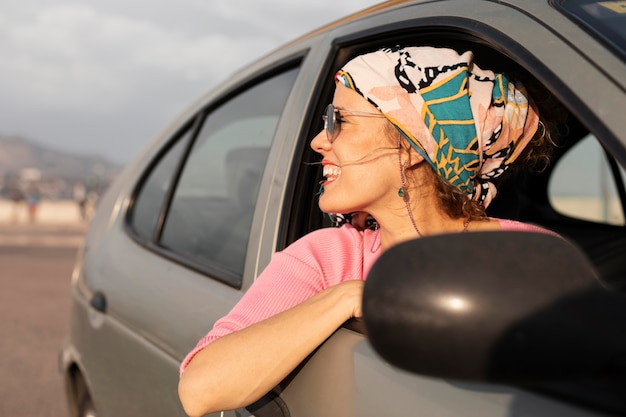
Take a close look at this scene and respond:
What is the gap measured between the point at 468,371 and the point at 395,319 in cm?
10

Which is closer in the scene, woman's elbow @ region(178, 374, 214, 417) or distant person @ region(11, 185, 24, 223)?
woman's elbow @ region(178, 374, 214, 417)

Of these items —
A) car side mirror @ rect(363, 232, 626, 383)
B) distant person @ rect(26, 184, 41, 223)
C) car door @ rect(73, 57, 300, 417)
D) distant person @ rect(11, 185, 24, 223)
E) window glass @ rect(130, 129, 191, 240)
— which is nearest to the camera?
car side mirror @ rect(363, 232, 626, 383)

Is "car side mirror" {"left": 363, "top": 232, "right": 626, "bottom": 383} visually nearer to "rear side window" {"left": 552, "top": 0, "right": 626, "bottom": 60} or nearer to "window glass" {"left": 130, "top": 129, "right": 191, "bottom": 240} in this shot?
"rear side window" {"left": 552, "top": 0, "right": 626, "bottom": 60}

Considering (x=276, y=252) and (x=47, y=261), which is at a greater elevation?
(x=276, y=252)

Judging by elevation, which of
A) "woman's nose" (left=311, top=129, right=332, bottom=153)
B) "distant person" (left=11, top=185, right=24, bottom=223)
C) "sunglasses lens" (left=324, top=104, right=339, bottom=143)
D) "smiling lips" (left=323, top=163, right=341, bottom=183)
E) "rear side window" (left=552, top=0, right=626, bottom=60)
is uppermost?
"rear side window" (left=552, top=0, right=626, bottom=60)

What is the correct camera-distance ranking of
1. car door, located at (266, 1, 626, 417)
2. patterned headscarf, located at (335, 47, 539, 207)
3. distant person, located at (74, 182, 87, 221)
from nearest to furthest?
car door, located at (266, 1, 626, 417) → patterned headscarf, located at (335, 47, 539, 207) → distant person, located at (74, 182, 87, 221)

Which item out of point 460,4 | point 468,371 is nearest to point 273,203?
point 460,4

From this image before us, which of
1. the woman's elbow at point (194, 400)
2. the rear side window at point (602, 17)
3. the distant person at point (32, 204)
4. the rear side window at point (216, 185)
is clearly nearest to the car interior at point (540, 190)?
the rear side window at point (602, 17)

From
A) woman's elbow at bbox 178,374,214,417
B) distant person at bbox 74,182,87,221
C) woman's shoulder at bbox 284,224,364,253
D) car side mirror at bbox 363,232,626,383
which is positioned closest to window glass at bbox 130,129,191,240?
woman's shoulder at bbox 284,224,364,253

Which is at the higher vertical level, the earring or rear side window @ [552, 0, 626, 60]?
rear side window @ [552, 0, 626, 60]

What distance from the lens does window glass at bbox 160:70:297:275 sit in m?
2.20

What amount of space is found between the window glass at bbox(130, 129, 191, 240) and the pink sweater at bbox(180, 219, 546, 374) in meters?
1.18

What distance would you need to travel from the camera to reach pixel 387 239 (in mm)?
1791

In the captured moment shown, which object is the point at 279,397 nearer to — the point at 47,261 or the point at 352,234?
the point at 352,234
